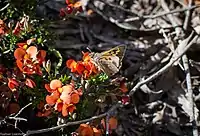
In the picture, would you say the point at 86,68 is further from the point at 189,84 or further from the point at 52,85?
the point at 189,84

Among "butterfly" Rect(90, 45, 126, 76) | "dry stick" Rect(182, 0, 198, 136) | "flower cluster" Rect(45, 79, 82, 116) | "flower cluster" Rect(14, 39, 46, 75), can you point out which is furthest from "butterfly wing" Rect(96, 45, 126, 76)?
"dry stick" Rect(182, 0, 198, 136)

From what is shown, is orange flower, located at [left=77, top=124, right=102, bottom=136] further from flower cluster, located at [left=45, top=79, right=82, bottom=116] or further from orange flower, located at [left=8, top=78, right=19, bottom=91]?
orange flower, located at [left=8, top=78, right=19, bottom=91]

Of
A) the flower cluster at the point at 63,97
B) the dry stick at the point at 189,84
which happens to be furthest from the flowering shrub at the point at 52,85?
the dry stick at the point at 189,84

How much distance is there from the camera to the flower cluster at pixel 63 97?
1441mm

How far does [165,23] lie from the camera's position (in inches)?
94.0

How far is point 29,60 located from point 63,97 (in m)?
0.21

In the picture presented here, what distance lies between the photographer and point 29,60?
1.55 metres

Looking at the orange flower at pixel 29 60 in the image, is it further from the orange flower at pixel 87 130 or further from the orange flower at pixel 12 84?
the orange flower at pixel 87 130

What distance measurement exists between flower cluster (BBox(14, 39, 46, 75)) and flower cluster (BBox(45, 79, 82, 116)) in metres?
0.09

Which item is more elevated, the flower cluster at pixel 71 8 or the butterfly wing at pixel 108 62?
the flower cluster at pixel 71 8

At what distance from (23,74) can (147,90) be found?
738mm

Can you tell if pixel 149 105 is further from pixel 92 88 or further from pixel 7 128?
pixel 7 128

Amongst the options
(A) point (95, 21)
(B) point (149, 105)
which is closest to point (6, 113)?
(B) point (149, 105)

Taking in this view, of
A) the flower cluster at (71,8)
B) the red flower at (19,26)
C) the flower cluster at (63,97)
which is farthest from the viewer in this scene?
the flower cluster at (71,8)
